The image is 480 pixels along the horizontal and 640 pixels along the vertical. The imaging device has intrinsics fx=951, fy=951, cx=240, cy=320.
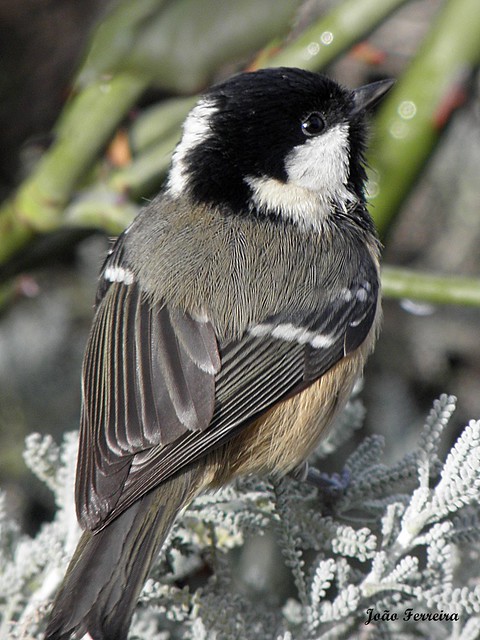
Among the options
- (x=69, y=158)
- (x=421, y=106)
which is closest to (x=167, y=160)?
(x=69, y=158)

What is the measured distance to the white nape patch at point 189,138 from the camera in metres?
2.18

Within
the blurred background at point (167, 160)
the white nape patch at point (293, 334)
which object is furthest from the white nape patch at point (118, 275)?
the white nape patch at point (293, 334)

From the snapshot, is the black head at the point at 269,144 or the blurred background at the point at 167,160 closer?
the black head at the point at 269,144

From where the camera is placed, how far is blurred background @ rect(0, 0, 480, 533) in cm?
244

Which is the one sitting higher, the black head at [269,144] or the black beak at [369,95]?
the black head at [269,144]

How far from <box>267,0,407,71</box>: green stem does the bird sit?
18cm

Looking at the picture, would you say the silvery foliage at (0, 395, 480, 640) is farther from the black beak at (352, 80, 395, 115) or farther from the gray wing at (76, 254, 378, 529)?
the black beak at (352, 80, 395, 115)

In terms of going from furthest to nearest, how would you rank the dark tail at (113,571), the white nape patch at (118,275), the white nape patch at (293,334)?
the white nape patch at (118,275) → the white nape patch at (293,334) → the dark tail at (113,571)

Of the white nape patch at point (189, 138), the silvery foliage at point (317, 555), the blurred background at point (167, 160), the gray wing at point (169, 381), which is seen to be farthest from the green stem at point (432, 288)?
the white nape patch at point (189, 138)

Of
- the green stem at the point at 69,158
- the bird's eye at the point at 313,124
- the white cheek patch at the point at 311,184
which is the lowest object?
the white cheek patch at the point at 311,184

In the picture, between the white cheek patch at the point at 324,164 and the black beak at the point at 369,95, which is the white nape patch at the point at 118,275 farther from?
the black beak at the point at 369,95

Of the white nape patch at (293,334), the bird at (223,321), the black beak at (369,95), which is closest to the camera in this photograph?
the bird at (223,321)

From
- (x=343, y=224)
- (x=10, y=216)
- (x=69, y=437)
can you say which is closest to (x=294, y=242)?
(x=343, y=224)

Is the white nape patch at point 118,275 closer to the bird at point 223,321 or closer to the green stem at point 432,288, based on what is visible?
the bird at point 223,321
